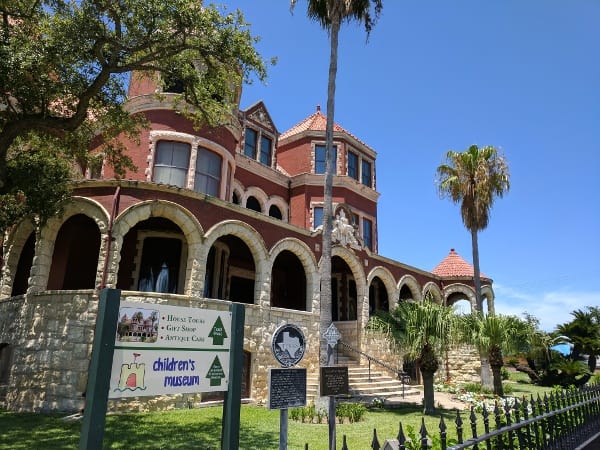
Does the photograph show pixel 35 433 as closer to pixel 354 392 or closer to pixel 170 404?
pixel 170 404

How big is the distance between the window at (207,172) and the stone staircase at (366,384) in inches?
320

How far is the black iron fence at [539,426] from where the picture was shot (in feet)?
18.8

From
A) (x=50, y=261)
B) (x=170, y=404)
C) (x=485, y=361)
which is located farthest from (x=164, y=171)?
(x=485, y=361)

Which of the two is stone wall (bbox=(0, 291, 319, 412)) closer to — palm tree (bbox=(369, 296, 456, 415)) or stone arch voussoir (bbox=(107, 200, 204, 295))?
stone arch voussoir (bbox=(107, 200, 204, 295))

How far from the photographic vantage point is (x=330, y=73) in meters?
16.4

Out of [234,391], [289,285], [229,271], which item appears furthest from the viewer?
[289,285]

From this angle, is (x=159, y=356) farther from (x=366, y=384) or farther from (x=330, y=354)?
(x=366, y=384)

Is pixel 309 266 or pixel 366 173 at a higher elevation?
pixel 366 173

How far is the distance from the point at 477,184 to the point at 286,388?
20.8m

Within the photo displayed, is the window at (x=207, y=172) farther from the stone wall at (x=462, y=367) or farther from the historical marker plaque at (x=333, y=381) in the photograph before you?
the stone wall at (x=462, y=367)

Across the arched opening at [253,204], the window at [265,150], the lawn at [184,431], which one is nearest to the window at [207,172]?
the arched opening at [253,204]

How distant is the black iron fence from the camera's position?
573 cm

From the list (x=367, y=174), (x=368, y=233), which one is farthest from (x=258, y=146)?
(x=368, y=233)

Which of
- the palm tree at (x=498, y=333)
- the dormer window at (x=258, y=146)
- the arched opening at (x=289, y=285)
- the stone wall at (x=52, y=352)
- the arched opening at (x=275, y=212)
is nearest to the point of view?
the stone wall at (x=52, y=352)
